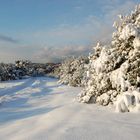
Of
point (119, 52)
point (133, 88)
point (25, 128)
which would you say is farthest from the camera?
point (119, 52)

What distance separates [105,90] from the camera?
16625 mm

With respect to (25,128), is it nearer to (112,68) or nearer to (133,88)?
(133,88)

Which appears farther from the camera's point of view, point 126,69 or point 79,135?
point 126,69

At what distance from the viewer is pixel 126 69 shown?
50.0ft

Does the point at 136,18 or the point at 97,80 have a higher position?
the point at 136,18

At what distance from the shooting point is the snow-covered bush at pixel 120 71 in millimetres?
14034

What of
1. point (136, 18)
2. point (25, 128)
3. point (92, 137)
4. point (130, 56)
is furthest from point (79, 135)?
point (136, 18)

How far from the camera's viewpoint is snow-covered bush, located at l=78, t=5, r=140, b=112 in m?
14.0

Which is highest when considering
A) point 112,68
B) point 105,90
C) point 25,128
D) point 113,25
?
point 113,25

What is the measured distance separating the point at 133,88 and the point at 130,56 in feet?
6.29

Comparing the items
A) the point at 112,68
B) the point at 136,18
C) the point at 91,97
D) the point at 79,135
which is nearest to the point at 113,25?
the point at 136,18

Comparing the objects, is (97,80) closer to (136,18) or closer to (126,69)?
(126,69)

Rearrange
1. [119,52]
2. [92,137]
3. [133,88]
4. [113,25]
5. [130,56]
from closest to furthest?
1. [92,137]
2. [133,88]
3. [130,56]
4. [119,52]
5. [113,25]

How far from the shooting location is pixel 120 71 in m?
15.4
